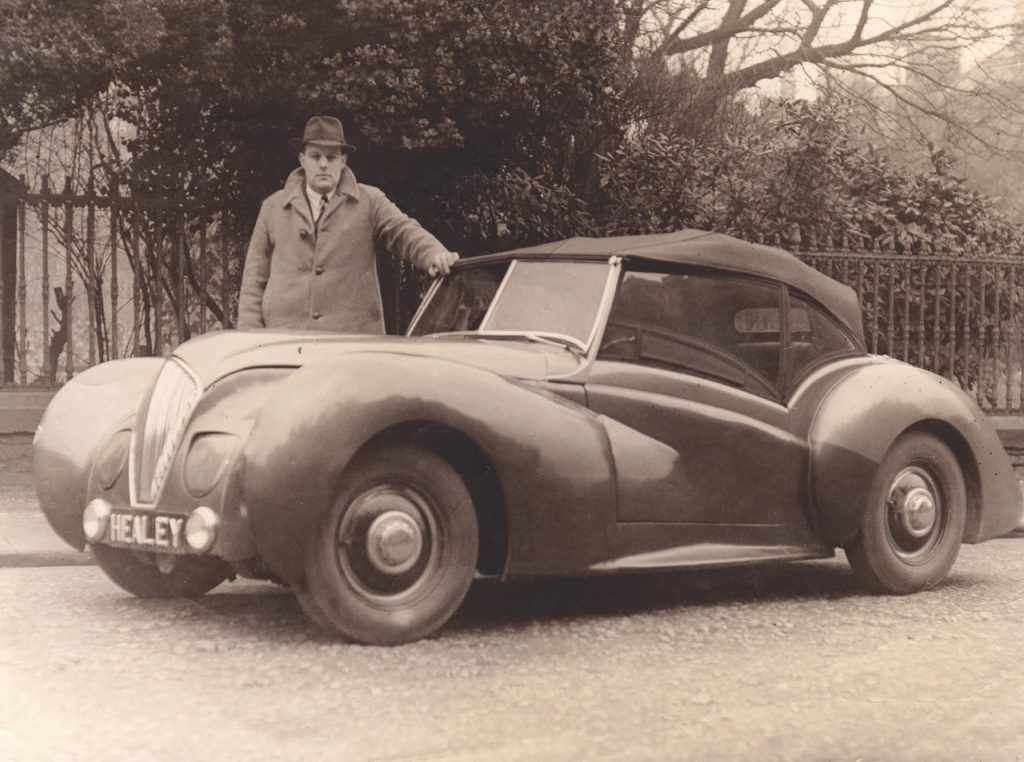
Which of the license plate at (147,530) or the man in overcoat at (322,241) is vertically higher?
the man in overcoat at (322,241)

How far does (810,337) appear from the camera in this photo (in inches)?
253

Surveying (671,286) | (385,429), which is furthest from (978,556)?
(385,429)

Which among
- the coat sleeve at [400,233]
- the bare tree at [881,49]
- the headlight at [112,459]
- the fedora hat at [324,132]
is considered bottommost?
the headlight at [112,459]

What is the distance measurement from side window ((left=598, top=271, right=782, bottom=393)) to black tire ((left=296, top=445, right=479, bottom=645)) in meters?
1.04

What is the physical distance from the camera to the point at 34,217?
9805 mm

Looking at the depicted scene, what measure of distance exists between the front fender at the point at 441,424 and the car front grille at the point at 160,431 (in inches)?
18.1

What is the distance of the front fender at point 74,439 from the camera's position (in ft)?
18.5

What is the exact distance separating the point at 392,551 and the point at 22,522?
384 centimetres

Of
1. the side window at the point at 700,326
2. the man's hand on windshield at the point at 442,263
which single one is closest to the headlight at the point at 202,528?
the side window at the point at 700,326

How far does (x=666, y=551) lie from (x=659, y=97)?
8.70m

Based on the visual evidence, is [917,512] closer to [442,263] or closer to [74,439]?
[442,263]

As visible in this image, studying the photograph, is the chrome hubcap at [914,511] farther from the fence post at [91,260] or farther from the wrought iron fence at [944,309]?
the fence post at [91,260]

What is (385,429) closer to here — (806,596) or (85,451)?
(85,451)

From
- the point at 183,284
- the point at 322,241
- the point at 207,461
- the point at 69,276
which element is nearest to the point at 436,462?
the point at 207,461
